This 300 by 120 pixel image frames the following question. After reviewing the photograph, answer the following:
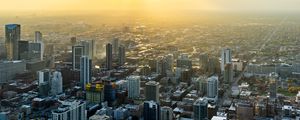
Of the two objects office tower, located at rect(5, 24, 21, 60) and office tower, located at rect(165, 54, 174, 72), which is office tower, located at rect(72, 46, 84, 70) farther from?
office tower, located at rect(165, 54, 174, 72)

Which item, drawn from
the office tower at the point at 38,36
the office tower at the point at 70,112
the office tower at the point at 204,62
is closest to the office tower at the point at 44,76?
the office tower at the point at 70,112

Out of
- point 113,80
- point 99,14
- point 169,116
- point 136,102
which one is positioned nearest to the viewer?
point 169,116

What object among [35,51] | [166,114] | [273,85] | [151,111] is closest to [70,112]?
[151,111]

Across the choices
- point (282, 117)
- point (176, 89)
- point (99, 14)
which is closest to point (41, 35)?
point (99, 14)

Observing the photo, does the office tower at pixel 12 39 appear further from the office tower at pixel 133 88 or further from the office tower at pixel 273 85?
the office tower at pixel 273 85

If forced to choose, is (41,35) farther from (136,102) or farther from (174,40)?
(136,102)

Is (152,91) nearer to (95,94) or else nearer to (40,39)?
(95,94)
